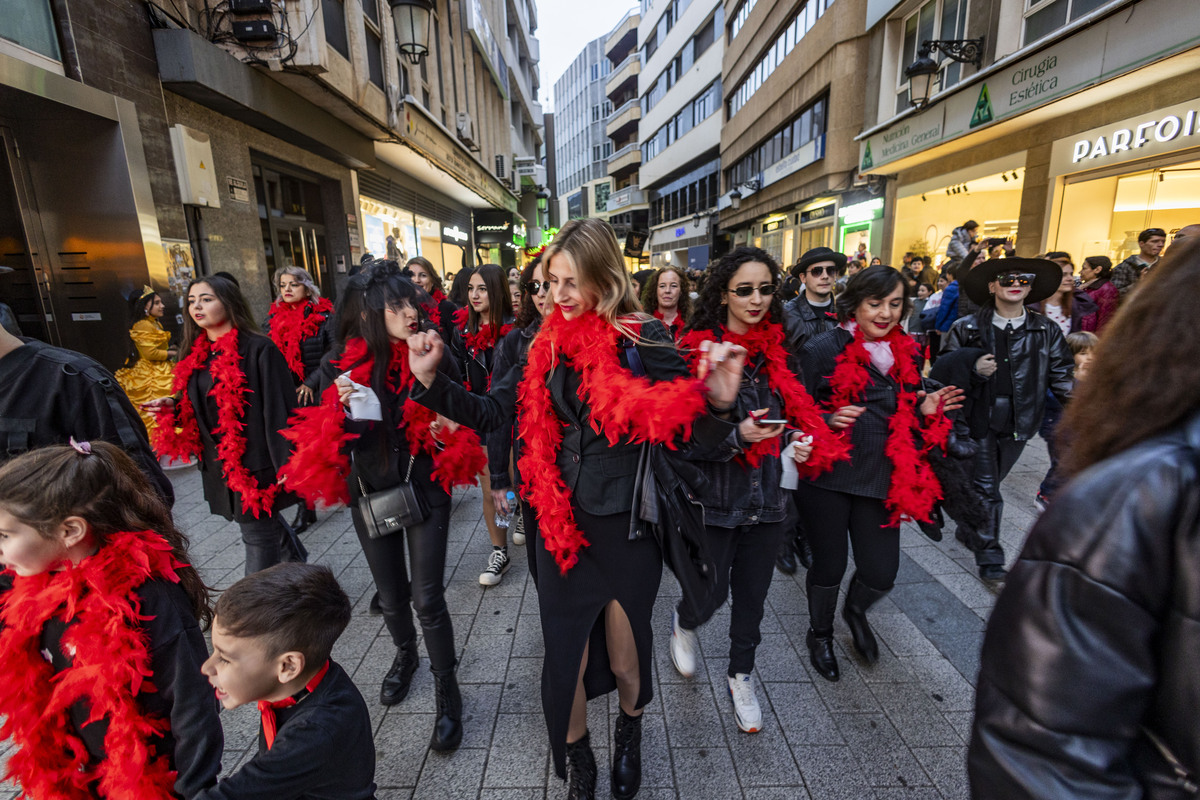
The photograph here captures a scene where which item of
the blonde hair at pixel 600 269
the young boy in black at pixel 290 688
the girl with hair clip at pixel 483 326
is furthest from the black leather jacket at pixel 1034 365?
the young boy in black at pixel 290 688

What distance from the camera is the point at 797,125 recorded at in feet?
65.7

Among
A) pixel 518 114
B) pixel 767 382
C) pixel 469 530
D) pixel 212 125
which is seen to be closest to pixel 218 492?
pixel 469 530

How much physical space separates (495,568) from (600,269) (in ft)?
8.81

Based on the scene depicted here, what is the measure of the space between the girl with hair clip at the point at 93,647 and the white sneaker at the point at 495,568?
228 cm

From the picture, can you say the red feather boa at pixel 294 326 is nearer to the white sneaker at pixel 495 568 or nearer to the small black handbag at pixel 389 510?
the white sneaker at pixel 495 568

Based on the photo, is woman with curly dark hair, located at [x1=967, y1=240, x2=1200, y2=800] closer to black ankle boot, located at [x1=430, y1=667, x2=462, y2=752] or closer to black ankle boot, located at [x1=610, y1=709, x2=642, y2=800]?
black ankle boot, located at [x1=610, y1=709, x2=642, y2=800]

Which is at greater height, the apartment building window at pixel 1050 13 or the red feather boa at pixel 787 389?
the apartment building window at pixel 1050 13

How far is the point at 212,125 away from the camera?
7457mm

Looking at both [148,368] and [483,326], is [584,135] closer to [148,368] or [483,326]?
[148,368]

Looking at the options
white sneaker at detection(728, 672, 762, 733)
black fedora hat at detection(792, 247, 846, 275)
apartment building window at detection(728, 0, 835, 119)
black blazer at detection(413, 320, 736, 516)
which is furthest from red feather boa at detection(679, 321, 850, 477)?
apartment building window at detection(728, 0, 835, 119)

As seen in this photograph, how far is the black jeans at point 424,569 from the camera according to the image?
2.54 m

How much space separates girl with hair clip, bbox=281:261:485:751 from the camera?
2371 millimetres

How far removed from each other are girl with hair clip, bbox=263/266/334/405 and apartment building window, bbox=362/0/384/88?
7.20m

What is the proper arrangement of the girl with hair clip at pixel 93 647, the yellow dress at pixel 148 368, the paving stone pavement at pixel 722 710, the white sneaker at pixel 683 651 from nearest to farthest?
the girl with hair clip at pixel 93 647
the paving stone pavement at pixel 722 710
the white sneaker at pixel 683 651
the yellow dress at pixel 148 368
